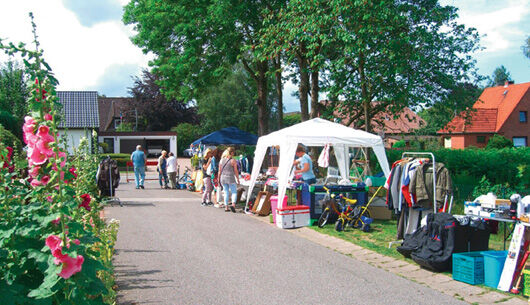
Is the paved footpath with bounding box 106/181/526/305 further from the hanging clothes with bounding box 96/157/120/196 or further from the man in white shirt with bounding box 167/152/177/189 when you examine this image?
the man in white shirt with bounding box 167/152/177/189

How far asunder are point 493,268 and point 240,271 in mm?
3528

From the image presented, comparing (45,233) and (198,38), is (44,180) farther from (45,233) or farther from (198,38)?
(198,38)

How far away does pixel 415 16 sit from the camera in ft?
48.6

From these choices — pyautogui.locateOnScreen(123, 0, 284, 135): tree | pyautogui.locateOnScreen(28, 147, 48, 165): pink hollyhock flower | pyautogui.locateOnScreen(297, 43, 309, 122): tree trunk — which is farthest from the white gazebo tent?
pyautogui.locateOnScreen(123, 0, 284, 135): tree

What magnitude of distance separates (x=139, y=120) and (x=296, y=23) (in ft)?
149

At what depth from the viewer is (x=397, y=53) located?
14.5 metres

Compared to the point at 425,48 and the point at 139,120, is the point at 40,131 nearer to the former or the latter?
the point at 425,48

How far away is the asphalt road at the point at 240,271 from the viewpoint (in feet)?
18.9

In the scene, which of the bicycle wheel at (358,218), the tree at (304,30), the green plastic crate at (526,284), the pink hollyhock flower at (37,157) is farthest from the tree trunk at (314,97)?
the pink hollyhock flower at (37,157)

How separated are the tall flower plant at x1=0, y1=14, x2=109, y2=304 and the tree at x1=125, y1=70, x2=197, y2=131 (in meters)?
53.9

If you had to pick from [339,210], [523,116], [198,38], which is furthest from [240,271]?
[523,116]

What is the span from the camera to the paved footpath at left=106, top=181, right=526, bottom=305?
5.76 m

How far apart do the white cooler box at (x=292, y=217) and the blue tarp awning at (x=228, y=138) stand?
11.7 meters

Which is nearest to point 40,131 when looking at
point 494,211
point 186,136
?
point 494,211
